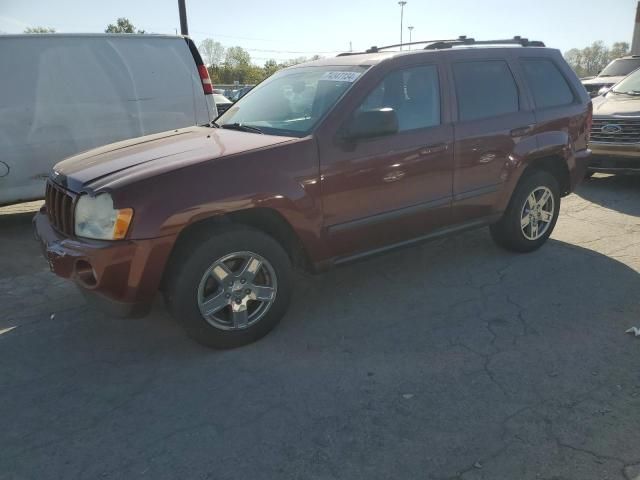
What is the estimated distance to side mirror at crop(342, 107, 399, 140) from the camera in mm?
3398

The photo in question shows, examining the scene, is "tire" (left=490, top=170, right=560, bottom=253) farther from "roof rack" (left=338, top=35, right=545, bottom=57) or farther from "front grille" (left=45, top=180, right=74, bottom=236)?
"front grille" (left=45, top=180, right=74, bottom=236)

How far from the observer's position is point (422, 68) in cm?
398

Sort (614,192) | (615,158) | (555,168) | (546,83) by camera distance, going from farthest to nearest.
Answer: (614,192) < (615,158) < (555,168) < (546,83)

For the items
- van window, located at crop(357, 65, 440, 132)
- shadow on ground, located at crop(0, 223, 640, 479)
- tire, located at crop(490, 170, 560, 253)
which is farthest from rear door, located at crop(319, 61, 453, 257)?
tire, located at crop(490, 170, 560, 253)

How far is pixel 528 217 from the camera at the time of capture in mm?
4809

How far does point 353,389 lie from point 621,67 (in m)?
16.1

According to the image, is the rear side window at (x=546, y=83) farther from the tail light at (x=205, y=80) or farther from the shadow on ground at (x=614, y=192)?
the tail light at (x=205, y=80)

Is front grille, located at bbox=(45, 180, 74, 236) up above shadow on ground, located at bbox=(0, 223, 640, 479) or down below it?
above

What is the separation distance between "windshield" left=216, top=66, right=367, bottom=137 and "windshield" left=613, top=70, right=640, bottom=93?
645 cm

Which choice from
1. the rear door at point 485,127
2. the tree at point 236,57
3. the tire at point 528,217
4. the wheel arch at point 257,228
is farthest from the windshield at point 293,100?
the tree at point 236,57

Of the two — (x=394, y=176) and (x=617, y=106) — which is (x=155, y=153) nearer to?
(x=394, y=176)

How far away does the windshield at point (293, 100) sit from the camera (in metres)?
3.60

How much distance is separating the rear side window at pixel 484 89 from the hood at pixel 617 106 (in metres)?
3.70

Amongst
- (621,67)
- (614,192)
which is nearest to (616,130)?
(614,192)
